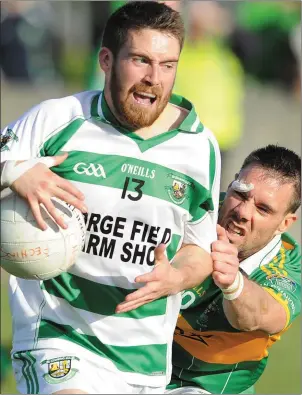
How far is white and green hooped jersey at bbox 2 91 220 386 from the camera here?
20.9 ft

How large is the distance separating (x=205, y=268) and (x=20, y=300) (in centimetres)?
106

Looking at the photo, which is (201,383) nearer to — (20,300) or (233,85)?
(20,300)

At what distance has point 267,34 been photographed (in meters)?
22.8

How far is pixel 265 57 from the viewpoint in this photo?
77.0ft

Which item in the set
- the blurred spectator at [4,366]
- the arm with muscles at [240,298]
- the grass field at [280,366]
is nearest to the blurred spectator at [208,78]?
the grass field at [280,366]

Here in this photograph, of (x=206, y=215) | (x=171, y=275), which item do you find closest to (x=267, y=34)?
(x=206, y=215)

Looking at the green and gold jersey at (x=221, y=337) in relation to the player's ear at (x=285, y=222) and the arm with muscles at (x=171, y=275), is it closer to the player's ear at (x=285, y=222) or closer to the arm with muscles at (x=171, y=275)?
the player's ear at (x=285, y=222)

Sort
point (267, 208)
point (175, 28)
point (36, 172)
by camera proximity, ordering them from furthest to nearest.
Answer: point (267, 208) → point (175, 28) → point (36, 172)

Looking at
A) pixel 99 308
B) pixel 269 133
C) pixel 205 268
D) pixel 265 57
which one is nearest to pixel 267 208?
pixel 205 268

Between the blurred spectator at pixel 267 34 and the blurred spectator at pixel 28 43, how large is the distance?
3.91 m

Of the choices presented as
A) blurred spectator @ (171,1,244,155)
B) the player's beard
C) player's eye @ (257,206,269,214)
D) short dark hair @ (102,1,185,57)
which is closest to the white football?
the player's beard

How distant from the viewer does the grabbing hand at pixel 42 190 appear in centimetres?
595

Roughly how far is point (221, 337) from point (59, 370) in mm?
1379

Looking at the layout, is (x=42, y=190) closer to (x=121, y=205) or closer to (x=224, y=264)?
(x=121, y=205)
